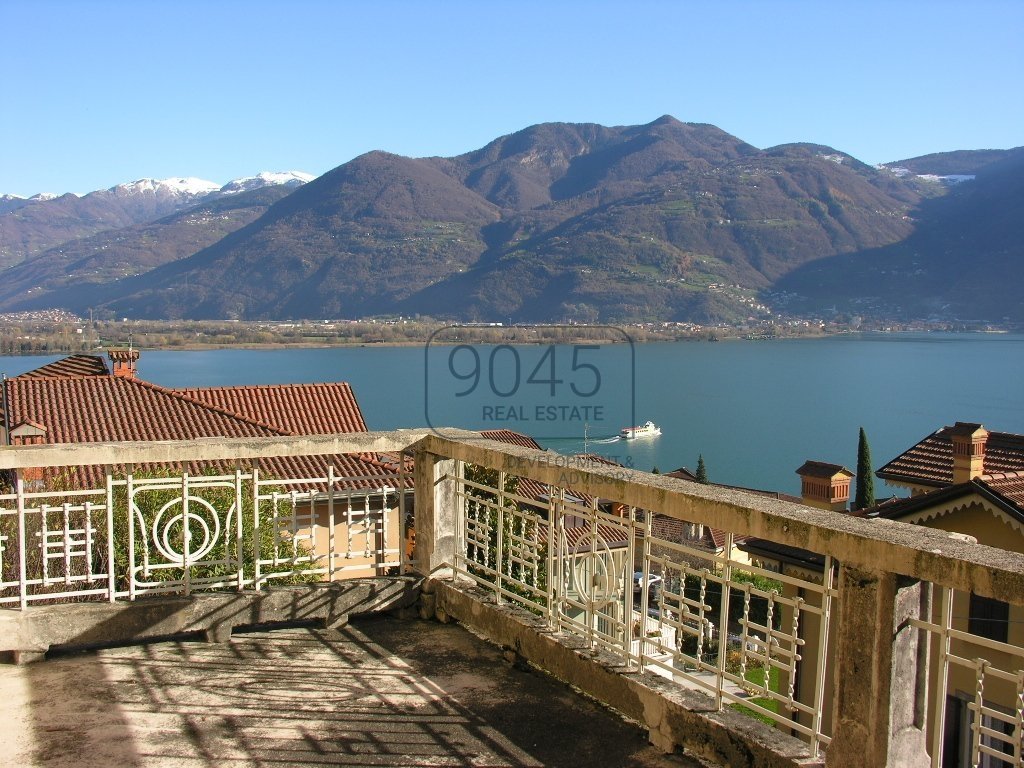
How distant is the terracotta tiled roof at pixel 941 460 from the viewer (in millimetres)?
18859

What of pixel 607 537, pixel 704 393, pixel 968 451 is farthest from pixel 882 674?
pixel 704 393

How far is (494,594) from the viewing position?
494 centimetres

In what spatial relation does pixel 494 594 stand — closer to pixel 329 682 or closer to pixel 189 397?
pixel 329 682

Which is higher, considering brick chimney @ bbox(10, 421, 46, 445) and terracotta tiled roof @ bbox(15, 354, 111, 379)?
terracotta tiled roof @ bbox(15, 354, 111, 379)

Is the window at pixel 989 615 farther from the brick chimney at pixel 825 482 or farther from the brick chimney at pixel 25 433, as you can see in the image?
the brick chimney at pixel 25 433

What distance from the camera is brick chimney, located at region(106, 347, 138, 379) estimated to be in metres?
29.7

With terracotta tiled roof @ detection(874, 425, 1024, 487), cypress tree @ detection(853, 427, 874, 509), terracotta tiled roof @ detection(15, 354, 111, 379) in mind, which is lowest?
cypress tree @ detection(853, 427, 874, 509)

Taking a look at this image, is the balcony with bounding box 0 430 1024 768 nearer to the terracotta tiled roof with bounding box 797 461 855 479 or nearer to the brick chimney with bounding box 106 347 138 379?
the terracotta tiled roof with bounding box 797 461 855 479

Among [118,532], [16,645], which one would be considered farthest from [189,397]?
[16,645]

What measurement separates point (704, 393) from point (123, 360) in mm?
95114

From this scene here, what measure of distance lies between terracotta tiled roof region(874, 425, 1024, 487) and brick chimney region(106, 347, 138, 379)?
73.6 feet

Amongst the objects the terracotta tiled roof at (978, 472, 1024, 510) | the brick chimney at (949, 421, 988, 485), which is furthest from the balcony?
the brick chimney at (949, 421, 988, 485)

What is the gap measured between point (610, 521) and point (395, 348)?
170 metres

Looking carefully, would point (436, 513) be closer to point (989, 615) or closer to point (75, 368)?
point (989, 615)
